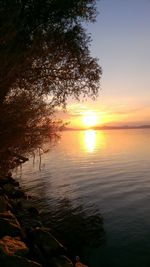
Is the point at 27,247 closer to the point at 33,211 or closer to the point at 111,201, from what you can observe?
the point at 33,211

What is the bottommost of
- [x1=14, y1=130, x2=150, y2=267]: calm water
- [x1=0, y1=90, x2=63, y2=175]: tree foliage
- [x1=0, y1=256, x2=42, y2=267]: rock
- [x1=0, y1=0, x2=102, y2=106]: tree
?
[x1=14, y1=130, x2=150, y2=267]: calm water

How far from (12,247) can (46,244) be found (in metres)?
3.55

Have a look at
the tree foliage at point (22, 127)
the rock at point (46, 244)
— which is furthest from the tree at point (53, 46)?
the rock at point (46, 244)

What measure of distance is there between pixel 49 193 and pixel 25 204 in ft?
29.1

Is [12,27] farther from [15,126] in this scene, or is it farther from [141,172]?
[141,172]

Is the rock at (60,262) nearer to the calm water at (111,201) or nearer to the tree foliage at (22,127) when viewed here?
the calm water at (111,201)

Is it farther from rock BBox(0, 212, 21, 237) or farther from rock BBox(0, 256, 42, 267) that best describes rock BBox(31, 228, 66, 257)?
rock BBox(0, 256, 42, 267)

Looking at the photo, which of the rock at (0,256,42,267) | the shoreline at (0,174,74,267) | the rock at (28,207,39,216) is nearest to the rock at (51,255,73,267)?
the shoreline at (0,174,74,267)

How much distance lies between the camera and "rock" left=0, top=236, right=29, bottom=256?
16.2 meters

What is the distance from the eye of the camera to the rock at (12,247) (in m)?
16.2

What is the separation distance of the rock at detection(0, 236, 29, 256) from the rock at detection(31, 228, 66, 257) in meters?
2.24

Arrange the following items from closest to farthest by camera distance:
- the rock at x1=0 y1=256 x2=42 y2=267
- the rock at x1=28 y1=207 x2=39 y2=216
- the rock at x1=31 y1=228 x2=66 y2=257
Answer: the rock at x1=0 y1=256 x2=42 y2=267, the rock at x1=31 y1=228 x2=66 y2=257, the rock at x1=28 y1=207 x2=39 y2=216

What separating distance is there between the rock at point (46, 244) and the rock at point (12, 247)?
7.36 ft

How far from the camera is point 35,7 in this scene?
27484 millimetres
